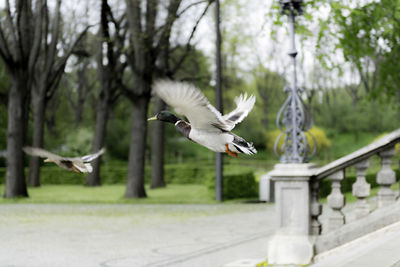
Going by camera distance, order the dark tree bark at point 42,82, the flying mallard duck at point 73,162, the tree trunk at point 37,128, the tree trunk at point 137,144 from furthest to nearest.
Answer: the tree trunk at point 37,128 < the dark tree bark at point 42,82 < the tree trunk at point 137,144 < the flying mallard duck at point 73,162

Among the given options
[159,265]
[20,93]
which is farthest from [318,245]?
[20,93]

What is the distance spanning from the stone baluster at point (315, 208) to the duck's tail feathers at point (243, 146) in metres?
7.33

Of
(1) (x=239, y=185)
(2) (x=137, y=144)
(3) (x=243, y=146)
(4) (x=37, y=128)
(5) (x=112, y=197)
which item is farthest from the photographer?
(4) (x=37, y=128)

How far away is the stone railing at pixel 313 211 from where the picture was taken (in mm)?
7684

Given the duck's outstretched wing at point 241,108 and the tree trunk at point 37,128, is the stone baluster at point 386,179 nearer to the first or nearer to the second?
the duck's outstretched wing at point 241,108

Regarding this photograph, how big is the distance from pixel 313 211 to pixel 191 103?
7.45 metres

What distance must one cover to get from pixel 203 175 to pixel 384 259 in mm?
31262

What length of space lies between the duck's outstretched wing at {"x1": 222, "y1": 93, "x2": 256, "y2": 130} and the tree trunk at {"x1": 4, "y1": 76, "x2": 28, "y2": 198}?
22.7 metres

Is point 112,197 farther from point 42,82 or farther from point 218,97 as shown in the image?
point 218,97

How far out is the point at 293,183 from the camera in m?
8.38

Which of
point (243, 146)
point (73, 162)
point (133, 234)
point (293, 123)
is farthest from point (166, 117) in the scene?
point (133, 234)

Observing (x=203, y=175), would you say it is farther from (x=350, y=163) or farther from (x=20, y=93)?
(x=350, y=163)

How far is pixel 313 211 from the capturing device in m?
8.48

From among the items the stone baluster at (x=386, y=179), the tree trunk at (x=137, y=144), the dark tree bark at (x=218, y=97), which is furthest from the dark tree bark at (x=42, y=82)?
the stone baluster at (x=386, y=179)
